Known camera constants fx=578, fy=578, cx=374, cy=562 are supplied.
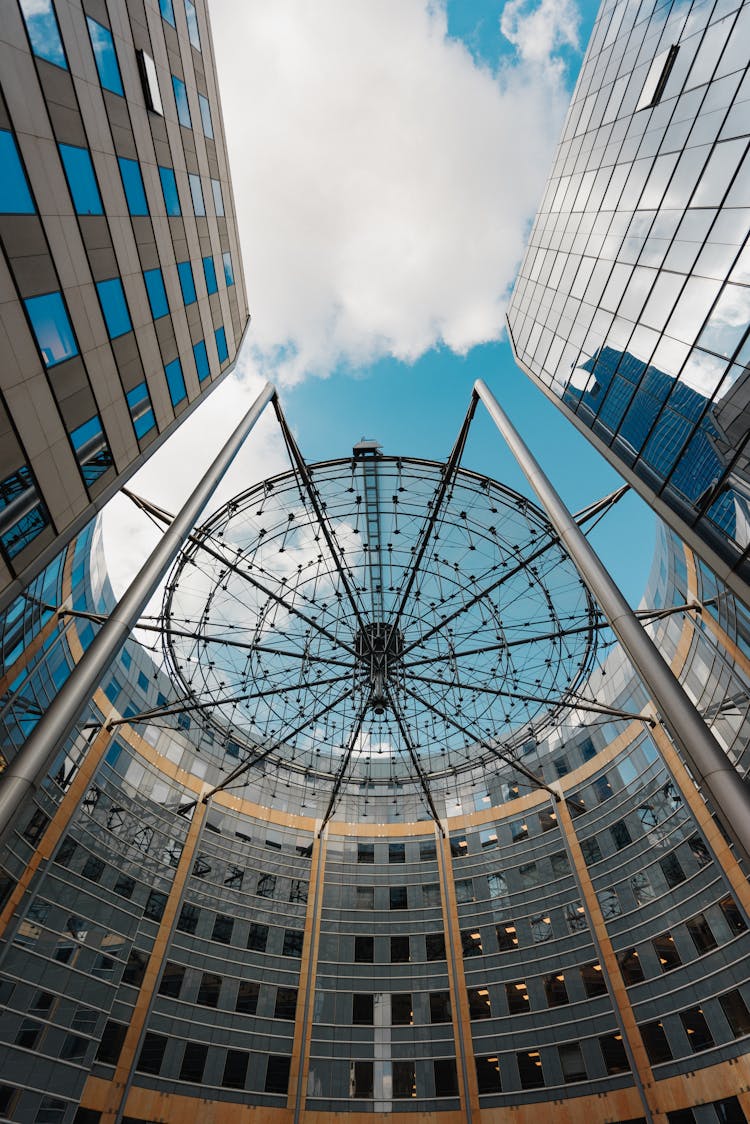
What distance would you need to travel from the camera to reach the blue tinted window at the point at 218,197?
1094 inches

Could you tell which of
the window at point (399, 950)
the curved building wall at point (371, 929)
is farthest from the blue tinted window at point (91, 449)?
the window at point (399, 950)

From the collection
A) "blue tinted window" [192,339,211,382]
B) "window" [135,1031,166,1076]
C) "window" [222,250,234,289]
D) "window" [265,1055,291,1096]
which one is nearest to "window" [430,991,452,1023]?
"window" [265,1055,291,1096]

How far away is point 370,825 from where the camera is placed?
161 feet

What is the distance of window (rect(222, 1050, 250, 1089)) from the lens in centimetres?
3453

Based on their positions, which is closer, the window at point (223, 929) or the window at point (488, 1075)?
the window at point (488, 1075)

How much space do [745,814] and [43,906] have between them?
1300 inches

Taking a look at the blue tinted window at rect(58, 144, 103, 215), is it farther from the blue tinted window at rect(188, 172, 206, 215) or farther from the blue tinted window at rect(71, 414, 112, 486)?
the blue tinted window at rect(188, 172, 206, 215)

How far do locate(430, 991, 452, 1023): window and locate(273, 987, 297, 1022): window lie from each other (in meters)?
9.26

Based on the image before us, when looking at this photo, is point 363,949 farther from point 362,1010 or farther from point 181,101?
point 181,101

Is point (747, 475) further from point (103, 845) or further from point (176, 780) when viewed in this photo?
point (176, 780)

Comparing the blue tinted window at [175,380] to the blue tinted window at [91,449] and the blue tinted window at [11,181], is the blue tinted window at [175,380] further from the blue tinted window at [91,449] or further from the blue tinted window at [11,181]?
the blue tinted window at [11,181]

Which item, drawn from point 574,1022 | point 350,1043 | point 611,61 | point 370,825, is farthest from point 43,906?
point 611,61

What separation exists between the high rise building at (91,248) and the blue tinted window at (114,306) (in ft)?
0.20

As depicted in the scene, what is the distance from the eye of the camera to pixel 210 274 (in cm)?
2780
